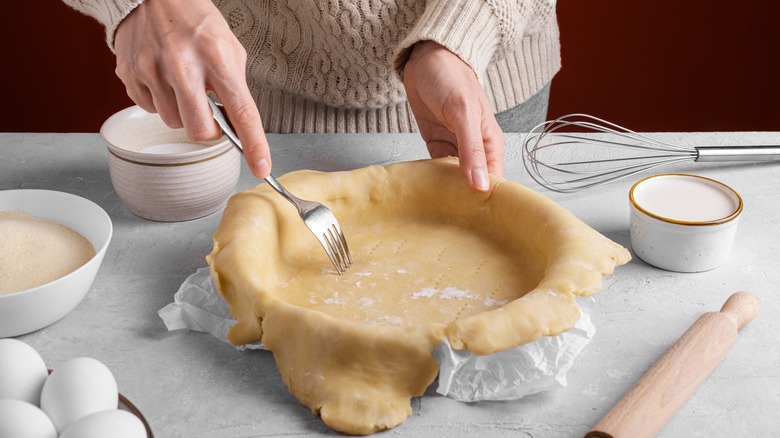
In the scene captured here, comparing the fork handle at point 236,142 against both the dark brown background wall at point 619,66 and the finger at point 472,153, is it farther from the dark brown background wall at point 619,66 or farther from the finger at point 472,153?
the dark brown background wall at point 619,66

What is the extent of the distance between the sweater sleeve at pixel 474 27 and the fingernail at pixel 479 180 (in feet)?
0.95

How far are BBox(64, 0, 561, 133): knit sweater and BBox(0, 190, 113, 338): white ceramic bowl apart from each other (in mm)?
311

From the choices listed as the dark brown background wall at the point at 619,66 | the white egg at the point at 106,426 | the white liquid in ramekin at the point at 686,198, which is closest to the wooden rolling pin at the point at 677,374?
the white liquid in ramekin at the point at 686,198

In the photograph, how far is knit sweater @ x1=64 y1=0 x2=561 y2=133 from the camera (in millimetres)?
1593

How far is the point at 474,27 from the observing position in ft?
5.23

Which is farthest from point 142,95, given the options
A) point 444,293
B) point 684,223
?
point 684,223

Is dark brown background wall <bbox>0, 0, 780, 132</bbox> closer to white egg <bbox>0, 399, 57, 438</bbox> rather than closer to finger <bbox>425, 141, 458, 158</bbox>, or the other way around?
finger <bbox>425, 141, 458, 158</bbox>

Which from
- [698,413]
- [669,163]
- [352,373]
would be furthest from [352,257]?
[669,163]

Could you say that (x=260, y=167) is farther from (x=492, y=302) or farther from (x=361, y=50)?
(x=361, y=50)

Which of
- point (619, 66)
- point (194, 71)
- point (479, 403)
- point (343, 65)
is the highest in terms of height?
point (194, 71)

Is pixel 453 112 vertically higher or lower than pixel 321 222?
higher

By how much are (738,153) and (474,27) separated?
0.61 m

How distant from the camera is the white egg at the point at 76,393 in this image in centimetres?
89

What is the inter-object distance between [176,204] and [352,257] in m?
0.37
